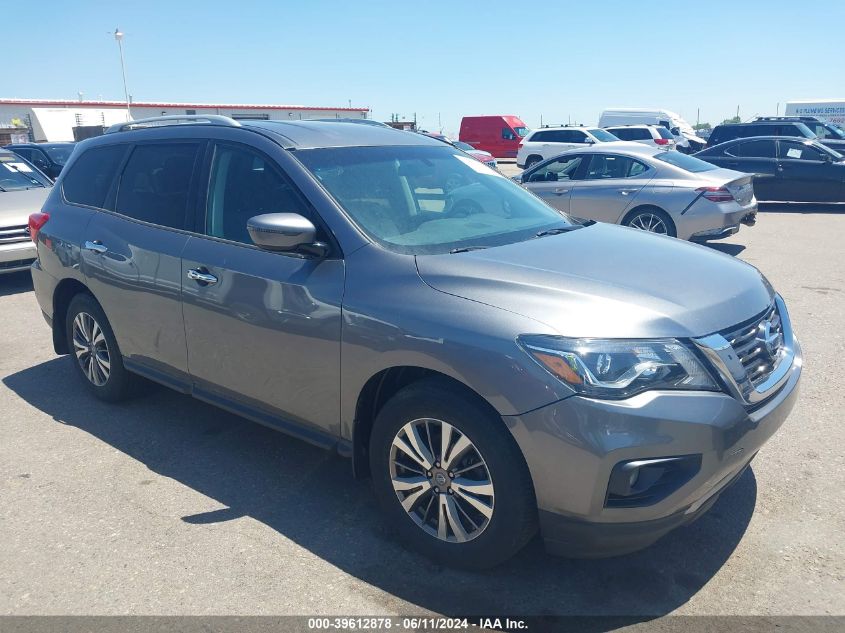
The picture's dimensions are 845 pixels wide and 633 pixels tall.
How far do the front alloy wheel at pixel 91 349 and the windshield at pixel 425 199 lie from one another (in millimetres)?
2194

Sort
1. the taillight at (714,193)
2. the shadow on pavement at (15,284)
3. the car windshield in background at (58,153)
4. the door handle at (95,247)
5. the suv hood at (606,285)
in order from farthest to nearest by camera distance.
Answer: the car windshield in background at (58,153), the taillight at (714,193), the shadow on pavement at (15,284), the door handle at (95,247), the suv hood at (606,285)

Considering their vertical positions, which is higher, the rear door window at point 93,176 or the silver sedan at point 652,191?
the rear door window at point 93,176

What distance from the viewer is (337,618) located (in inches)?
110

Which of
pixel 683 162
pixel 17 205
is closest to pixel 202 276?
pixel 17 205

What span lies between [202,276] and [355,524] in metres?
1.53

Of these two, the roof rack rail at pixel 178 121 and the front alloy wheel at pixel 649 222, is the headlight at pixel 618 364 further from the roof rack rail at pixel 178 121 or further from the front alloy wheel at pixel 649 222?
the front alloy wheel at pixel 649 222

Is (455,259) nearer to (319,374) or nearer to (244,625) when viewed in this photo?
(319,374)

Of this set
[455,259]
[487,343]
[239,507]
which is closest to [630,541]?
[487,343]

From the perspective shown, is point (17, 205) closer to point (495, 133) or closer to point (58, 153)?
point (58, 153)

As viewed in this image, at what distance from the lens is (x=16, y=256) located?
8438 millimetres

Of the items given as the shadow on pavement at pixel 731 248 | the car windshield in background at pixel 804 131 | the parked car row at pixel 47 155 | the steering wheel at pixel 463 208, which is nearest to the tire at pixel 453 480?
the steering wheel at pixel 463 208

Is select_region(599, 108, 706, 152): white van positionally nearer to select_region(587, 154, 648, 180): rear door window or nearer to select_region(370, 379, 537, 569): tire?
select_region(587, 154, 648, 180): rear door window

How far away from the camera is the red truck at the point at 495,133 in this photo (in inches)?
1346

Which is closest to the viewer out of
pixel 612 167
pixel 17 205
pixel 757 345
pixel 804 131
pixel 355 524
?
pixel 757 345
